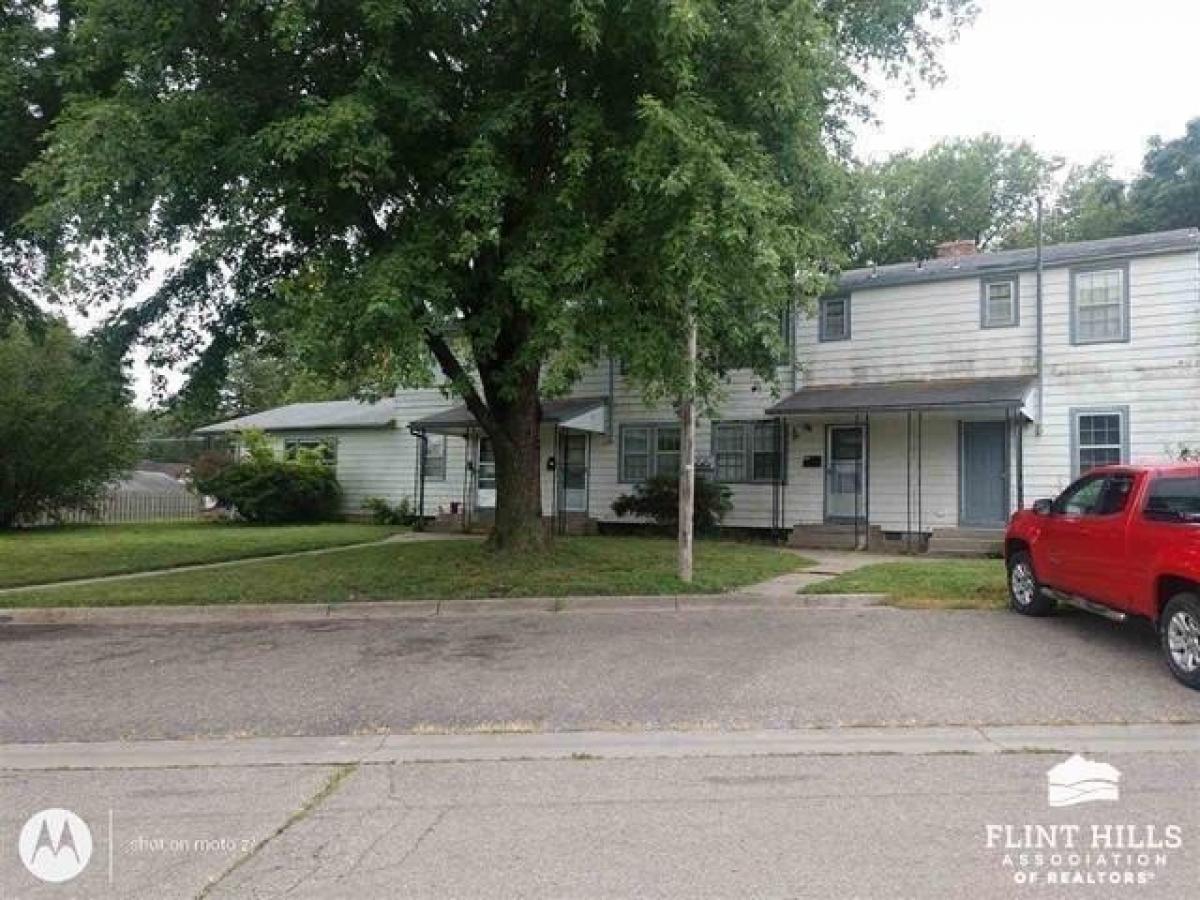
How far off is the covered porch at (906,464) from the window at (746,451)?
16.5 inches

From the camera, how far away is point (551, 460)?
2303 centimetres

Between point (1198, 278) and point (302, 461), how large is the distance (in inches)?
863

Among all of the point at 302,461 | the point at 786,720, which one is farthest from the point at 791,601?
the point at 302,461

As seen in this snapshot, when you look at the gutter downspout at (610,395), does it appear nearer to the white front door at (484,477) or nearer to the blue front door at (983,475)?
the white front door at (484,477)

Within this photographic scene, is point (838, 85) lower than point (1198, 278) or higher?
higher

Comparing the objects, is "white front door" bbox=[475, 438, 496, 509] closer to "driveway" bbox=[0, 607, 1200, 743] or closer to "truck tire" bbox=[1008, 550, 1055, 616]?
"driveway" bbox=[0, 607, 1200, 743]

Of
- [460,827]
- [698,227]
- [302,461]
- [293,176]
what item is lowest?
[460,827]

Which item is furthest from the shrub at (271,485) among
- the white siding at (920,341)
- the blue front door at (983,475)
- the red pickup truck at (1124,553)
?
the red pickup truck at (1124,553)

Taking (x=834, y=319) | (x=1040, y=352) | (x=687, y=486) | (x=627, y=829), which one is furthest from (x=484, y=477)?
(x=627, y=829)

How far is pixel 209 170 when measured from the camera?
1080 centimetres

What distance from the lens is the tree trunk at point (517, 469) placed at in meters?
14.5

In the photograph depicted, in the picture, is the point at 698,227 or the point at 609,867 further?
the point at 698,227

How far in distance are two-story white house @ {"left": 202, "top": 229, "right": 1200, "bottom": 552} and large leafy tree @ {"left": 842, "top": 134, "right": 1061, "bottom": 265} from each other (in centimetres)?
1639

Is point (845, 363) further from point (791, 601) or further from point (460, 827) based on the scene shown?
point (460, 827)
